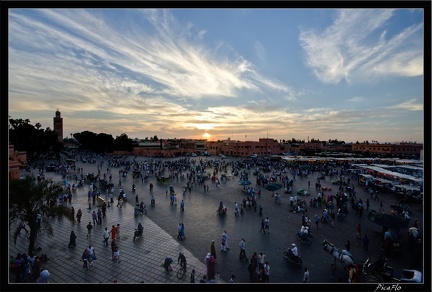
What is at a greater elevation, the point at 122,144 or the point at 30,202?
the point at 122,144

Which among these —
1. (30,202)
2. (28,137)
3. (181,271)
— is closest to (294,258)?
(181,271)

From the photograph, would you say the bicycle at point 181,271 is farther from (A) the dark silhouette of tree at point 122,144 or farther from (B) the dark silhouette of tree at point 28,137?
Answer: (A) the dark silhouette of tree at point 122,144

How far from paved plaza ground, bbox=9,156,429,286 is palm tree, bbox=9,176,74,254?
55.0 inches

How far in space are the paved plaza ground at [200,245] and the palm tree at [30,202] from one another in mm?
1396

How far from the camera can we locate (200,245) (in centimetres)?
1002

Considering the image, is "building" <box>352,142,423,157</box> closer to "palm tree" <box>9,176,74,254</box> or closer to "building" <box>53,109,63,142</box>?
"palm tree" <box>9,176,74,254</box>

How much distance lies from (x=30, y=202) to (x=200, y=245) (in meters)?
6.30

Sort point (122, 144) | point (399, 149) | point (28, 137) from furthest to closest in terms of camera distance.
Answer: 1. point (399, 149)
2. point (122, 144)
3. point (28, 137)

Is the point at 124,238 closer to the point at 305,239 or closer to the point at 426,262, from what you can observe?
the point at 305,239

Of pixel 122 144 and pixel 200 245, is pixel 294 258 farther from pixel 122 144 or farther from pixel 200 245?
pixel 122 144
